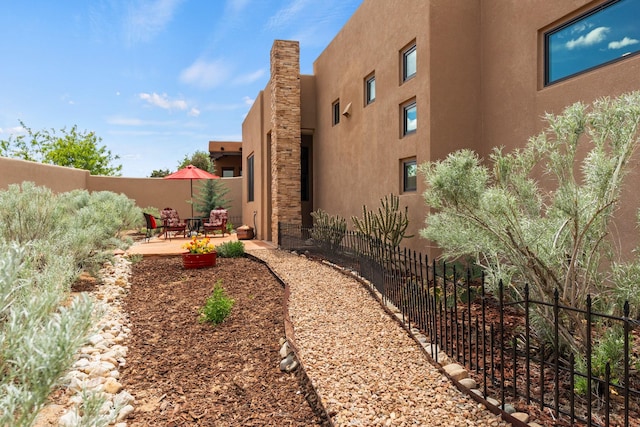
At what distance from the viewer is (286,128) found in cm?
1206

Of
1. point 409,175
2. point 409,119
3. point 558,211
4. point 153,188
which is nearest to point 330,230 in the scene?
point 409,175

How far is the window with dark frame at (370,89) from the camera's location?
9.20 metres

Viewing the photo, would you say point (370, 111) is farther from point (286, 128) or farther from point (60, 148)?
point (60, 148)

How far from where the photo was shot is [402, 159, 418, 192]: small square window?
738cm

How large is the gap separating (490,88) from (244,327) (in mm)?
5338

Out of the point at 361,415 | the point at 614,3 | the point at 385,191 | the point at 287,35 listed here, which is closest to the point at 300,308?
the point at 361,415

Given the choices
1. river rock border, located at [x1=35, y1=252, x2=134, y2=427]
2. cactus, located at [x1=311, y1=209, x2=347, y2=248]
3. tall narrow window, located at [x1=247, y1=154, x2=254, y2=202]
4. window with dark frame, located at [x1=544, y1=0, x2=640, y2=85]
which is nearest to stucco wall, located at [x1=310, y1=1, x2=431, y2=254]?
cactus, located at [x1=311, y1=209, x2=347, y2=248]

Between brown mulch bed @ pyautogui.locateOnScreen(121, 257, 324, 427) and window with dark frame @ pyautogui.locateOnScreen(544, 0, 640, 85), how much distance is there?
16.4 ft

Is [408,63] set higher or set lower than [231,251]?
higher

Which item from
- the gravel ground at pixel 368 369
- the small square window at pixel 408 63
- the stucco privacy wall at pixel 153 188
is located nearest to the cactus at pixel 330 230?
the gravel ground at pixel 368 369

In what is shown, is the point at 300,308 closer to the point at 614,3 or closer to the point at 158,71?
the point at 614,3

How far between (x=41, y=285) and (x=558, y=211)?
4815 millimetres

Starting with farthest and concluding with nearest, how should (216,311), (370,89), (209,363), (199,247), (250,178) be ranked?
(250,178)
(370,89)
(199,247)
(216,311)
(209,363)

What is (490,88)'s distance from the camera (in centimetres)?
652
